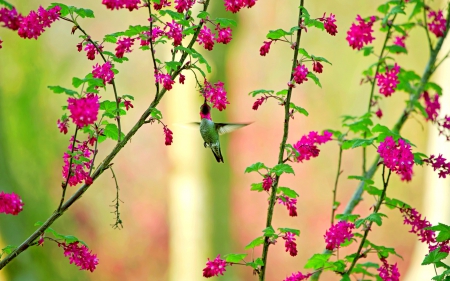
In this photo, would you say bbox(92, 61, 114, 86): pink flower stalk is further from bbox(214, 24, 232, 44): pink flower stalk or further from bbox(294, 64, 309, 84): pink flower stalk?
bbox(294, 64, 309, 84): pink flower stalk

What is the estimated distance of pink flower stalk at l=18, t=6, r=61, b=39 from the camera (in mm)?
1646

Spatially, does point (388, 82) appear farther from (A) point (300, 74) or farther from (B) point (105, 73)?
(B) point (105, 73)

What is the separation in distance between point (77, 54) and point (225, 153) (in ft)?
14.8

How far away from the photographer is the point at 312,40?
27.6 ft

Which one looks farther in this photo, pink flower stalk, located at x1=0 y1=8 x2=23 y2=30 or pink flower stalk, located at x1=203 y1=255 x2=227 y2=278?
pink flower stalk, located at x1=203 y1=255 x2=227 y2=278

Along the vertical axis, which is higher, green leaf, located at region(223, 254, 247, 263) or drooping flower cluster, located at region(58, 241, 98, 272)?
green leaf, located at region(223, 254, 247, 263)

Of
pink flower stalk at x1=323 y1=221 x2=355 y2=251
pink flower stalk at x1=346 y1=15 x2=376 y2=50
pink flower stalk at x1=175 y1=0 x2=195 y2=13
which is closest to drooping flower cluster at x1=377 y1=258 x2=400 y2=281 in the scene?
pink flower stalk at x1=323 y1=221 x2=355 y2=251

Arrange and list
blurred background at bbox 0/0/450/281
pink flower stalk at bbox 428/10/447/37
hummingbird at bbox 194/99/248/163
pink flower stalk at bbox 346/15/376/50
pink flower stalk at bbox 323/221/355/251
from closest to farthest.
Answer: pink flower stalk at bbox 323/221/355/251 → hummingbird at bbox 194/99/248/163 → pink flower stalk at bbox 346/15/376/50 → pink flower stalk at bbox 428/10/447/37 → blurred background at bbox 0/0/450/281

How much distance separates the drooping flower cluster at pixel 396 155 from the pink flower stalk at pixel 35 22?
115 cm

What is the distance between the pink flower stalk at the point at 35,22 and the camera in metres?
1.65

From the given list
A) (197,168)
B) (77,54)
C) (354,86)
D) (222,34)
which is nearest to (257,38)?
(354,86)

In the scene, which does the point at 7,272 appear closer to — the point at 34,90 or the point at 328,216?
the point at 34,90

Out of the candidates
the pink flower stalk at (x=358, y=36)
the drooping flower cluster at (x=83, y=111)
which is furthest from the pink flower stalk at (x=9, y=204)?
the pink flower stalk at (x=358, y=36)

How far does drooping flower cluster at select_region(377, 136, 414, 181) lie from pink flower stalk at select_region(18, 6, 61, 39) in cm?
115
